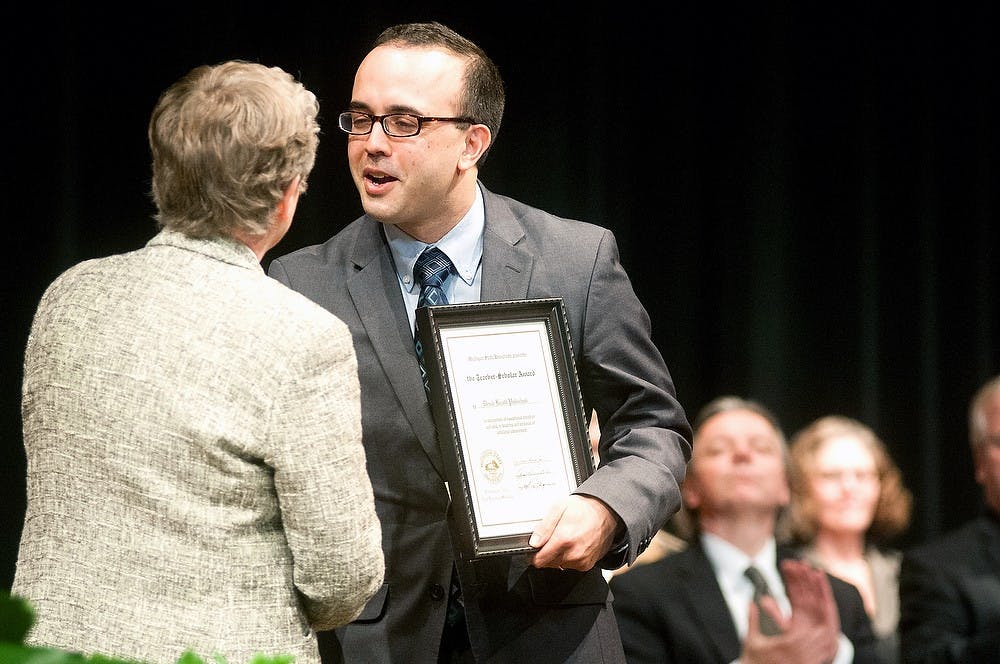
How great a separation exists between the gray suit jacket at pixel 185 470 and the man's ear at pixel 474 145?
2.17ft

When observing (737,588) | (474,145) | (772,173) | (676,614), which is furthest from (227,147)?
(772,173)

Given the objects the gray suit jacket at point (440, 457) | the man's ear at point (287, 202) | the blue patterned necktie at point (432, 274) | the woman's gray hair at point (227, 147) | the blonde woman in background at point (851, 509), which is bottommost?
the blonde woman in background at point (851, 509)

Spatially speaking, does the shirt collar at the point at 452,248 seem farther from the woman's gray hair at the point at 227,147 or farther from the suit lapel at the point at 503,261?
the woman's gray hair at the point at 227,147

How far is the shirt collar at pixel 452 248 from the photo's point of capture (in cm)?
205

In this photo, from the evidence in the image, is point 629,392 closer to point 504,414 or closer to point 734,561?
point 504,414

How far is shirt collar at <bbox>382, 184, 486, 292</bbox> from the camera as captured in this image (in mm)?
2047

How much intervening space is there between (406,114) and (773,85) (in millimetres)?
2730

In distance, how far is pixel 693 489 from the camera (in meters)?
3.49

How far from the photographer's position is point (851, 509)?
159 inches

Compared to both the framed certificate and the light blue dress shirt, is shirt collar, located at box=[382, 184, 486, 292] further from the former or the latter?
the framed certificate

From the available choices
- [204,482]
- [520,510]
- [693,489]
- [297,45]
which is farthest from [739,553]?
[204,482]

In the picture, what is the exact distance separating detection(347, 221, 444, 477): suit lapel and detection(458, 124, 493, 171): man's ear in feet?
0.59

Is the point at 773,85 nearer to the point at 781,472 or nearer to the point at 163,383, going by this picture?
the point at 781,472

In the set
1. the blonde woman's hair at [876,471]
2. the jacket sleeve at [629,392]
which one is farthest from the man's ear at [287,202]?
the blonde woman's hair at [876,471]
